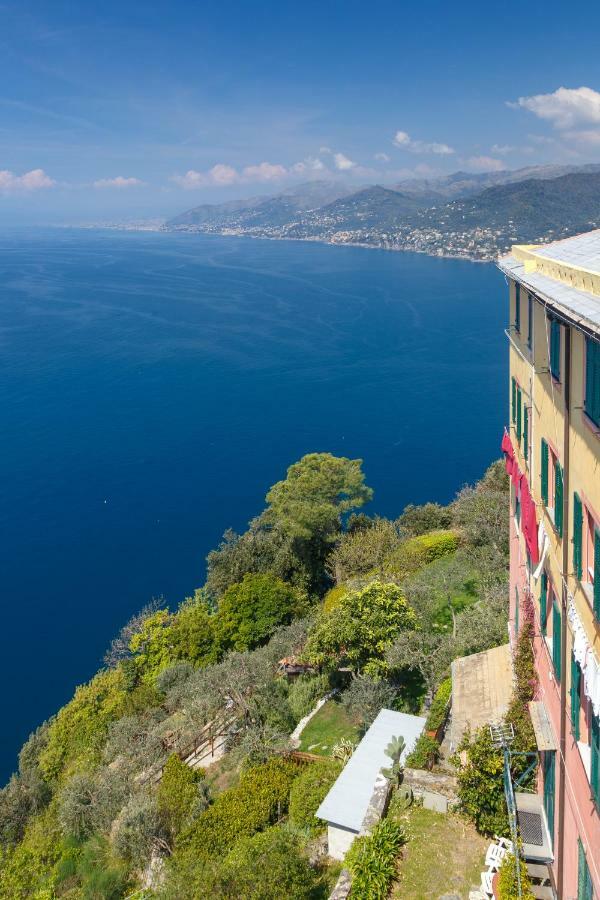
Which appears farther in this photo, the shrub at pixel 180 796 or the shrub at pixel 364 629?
the shrub at pixel 364 629

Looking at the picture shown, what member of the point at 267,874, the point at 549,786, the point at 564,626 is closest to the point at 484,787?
the point at 549,786

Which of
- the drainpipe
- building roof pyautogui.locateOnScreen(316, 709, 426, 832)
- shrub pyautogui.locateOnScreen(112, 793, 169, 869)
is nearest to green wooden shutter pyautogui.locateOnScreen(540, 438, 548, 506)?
the drainpipe

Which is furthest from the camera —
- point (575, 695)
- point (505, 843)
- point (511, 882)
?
point (505, 843)

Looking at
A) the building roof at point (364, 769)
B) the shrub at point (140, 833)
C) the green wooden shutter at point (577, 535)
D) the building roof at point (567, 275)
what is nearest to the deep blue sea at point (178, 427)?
the shrub at point (140, 833)

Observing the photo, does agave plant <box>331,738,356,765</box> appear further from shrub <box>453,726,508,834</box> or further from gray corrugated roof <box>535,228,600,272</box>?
gray corrugated roof <box>535,228,600,272</box>

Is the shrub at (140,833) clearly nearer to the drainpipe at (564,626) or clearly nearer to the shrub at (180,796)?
the shrub at (180,796)

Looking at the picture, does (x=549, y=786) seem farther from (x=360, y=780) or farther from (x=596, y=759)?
(x=360, y=780)

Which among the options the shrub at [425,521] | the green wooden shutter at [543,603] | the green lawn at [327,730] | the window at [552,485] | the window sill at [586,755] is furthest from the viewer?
the shrub at [425,521]
